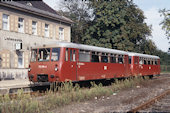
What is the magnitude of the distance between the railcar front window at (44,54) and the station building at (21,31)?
5.63m

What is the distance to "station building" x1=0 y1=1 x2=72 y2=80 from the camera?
2145 cm

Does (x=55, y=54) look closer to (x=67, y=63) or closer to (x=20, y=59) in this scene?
(x=67, y=63)

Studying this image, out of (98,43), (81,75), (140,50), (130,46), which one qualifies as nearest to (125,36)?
(130,46)

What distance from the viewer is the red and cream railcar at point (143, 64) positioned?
2107 centimetres

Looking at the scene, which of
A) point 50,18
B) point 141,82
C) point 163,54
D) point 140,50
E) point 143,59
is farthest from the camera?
point 163,54

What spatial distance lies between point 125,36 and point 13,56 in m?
17.2

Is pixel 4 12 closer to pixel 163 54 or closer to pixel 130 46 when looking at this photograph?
pixel 130 46

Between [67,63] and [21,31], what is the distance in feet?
42.9

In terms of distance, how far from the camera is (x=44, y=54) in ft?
43.2

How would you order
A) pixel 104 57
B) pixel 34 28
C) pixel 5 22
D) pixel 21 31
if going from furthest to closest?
pixel 34 28 < pixel 21 31 < pixel 5 22 < pixel 104 57

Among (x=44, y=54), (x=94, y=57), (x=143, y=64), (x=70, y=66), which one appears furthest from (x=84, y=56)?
(x=143, y=64)

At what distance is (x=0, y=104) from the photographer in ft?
24.7

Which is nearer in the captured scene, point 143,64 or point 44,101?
point 44,101

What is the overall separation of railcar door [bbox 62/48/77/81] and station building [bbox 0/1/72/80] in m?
6.48
